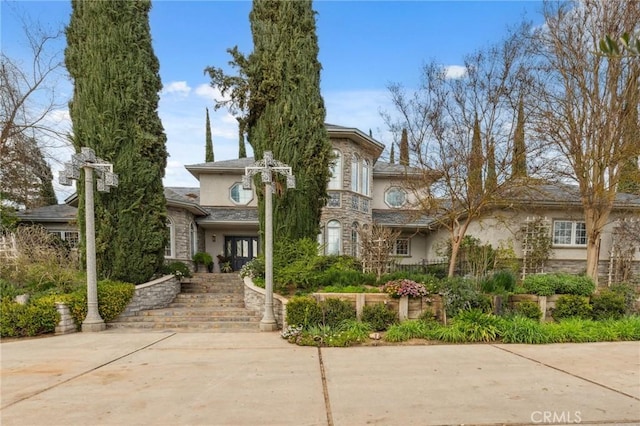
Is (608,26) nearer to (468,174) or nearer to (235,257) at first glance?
(468,174)

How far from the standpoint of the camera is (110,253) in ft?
29.4

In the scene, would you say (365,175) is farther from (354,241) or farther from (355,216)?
(354,241)

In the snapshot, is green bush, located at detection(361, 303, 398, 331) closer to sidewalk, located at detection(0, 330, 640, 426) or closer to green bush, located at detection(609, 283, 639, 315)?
sidewalk, located at detection(0, 330, 640, 426)

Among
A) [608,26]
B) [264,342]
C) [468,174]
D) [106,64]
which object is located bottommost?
[264,342]

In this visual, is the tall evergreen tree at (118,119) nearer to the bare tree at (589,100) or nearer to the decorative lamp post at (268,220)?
the decorative lamp post at (268,220)

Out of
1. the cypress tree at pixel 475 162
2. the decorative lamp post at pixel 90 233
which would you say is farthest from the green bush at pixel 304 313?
the cypress tree at pixel 475 162

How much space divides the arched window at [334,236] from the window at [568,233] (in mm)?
9181

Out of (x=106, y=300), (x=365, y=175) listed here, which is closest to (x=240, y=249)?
(x=365, y=175)

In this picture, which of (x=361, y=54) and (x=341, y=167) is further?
(x=341, y=167)

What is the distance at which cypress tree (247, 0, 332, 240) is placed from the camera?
943 centimetres

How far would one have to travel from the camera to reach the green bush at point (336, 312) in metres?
6.76

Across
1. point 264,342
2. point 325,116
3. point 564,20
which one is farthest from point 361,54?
point 264,342

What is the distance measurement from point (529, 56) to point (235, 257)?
14.0 metres

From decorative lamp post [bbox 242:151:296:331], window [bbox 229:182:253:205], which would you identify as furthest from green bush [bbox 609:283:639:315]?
window [bbox 229:182:253:205]
